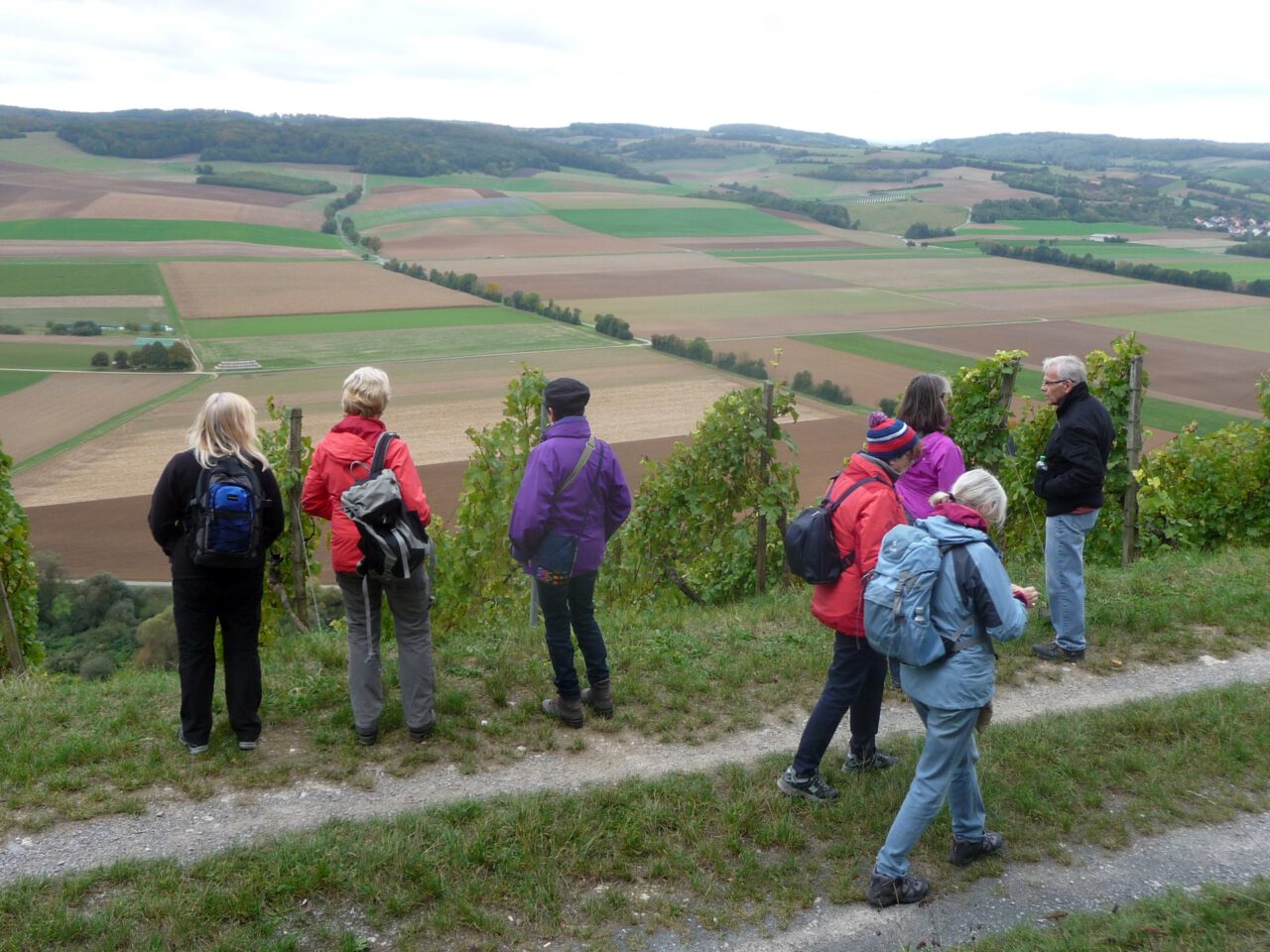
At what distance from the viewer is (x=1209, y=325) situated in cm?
4938

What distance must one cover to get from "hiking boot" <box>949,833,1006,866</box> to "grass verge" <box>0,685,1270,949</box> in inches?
2.6

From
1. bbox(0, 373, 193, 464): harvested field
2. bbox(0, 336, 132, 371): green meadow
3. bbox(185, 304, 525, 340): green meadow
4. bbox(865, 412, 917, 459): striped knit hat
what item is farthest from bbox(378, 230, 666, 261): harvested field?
bbox(865, 412, 917, 459): striped knit hat

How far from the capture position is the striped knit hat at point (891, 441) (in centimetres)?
484

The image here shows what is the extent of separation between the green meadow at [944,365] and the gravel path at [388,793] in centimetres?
2212

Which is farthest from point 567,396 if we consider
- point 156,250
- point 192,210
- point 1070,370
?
point 192,210

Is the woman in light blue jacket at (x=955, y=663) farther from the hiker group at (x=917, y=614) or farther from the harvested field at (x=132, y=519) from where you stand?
the harvested field at (x=132, y=519)

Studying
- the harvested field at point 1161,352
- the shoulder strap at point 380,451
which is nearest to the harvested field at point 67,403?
the shoulder strap at point 380,451

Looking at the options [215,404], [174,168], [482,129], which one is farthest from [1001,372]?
[482,129]

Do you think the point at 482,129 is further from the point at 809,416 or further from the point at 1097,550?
the point at 1097,550

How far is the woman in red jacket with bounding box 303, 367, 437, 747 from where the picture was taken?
5422mm

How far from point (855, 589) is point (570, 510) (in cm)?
167

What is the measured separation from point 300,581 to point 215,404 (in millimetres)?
3349

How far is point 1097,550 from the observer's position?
1076cm

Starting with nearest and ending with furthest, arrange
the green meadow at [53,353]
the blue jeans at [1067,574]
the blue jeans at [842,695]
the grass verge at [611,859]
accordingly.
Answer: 1. the grass verge at [611,859]
2. the blue jeans at [842,695]
3. the blue jeans at [1067,574]
4. the green meadow at [53,353]
